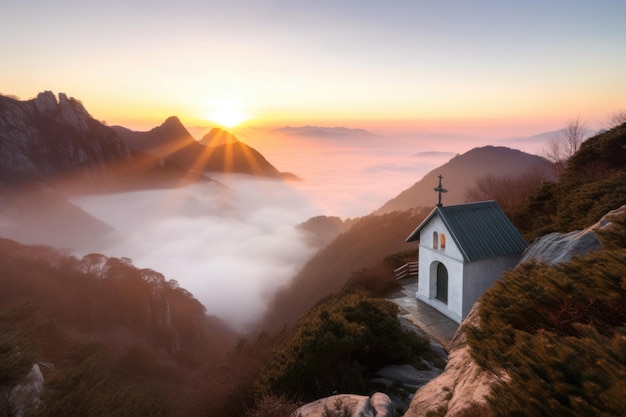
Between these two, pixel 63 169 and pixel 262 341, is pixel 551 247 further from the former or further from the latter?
pixel 63 169

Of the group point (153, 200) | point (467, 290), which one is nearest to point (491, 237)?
point (467, 290)

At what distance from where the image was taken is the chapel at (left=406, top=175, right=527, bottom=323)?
17703mm

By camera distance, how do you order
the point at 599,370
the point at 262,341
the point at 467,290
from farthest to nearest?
the point at 262,341 < the point at 467,290 < the point at 599,370

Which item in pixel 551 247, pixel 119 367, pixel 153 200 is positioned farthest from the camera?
pixel 153 200

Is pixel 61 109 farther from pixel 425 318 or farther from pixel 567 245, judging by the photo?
pixel 567 245

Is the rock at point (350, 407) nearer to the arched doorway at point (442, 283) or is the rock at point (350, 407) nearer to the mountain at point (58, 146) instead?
the arched doorway at point (442, 283)

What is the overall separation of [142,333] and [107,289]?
10.8 meters

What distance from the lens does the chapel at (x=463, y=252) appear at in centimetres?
1770

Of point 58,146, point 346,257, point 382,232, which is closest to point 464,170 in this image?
point 382,232

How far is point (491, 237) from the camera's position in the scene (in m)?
18.6

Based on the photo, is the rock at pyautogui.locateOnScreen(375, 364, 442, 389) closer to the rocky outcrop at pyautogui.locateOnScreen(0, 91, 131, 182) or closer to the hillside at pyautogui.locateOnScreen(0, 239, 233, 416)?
the hillside at pyautogui.locateOnScreen(0, 239, 233, 416)

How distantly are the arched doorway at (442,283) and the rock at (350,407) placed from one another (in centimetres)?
1238

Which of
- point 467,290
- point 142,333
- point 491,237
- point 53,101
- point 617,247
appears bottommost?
point 142,333

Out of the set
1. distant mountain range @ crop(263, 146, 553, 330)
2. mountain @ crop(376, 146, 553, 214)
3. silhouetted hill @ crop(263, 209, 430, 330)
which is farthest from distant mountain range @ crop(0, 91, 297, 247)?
mountain @ crop(376, 146, 553, 214)
